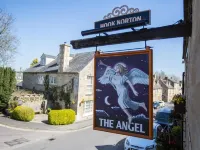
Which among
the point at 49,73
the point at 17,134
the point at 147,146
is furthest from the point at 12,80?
the point at 147,146

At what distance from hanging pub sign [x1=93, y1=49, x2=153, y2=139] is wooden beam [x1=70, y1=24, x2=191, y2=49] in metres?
0.27

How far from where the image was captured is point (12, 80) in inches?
912

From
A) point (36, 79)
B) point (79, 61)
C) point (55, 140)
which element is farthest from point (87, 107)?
point (55, 140)

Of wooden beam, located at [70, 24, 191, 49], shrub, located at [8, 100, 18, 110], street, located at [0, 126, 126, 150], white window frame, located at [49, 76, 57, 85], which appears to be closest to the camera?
wooden beam, located at [70, 24, 191, 49]

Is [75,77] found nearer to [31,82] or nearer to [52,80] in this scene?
[52,80]

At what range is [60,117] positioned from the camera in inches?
810

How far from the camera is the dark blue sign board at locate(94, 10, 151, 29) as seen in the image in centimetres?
396

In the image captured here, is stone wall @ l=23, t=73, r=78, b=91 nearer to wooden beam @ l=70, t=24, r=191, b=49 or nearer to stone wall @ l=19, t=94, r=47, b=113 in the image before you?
stone wall @ l=19, t=94, r=47, b=113

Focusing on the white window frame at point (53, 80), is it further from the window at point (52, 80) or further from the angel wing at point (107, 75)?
the angel wing at point (107, 75)

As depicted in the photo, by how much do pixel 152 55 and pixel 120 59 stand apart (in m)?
0.71

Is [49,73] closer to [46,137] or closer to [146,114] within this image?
[46,137]

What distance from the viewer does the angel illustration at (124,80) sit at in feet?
13.0

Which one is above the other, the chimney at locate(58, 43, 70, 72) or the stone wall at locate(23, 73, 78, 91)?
the chimney at locate(58, 43, 70, 72)

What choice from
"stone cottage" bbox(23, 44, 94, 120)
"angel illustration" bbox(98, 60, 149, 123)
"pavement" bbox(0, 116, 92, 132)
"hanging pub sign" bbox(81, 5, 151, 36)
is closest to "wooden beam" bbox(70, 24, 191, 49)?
"hanging pub sign" bbox(81, 5, 151, 36)
